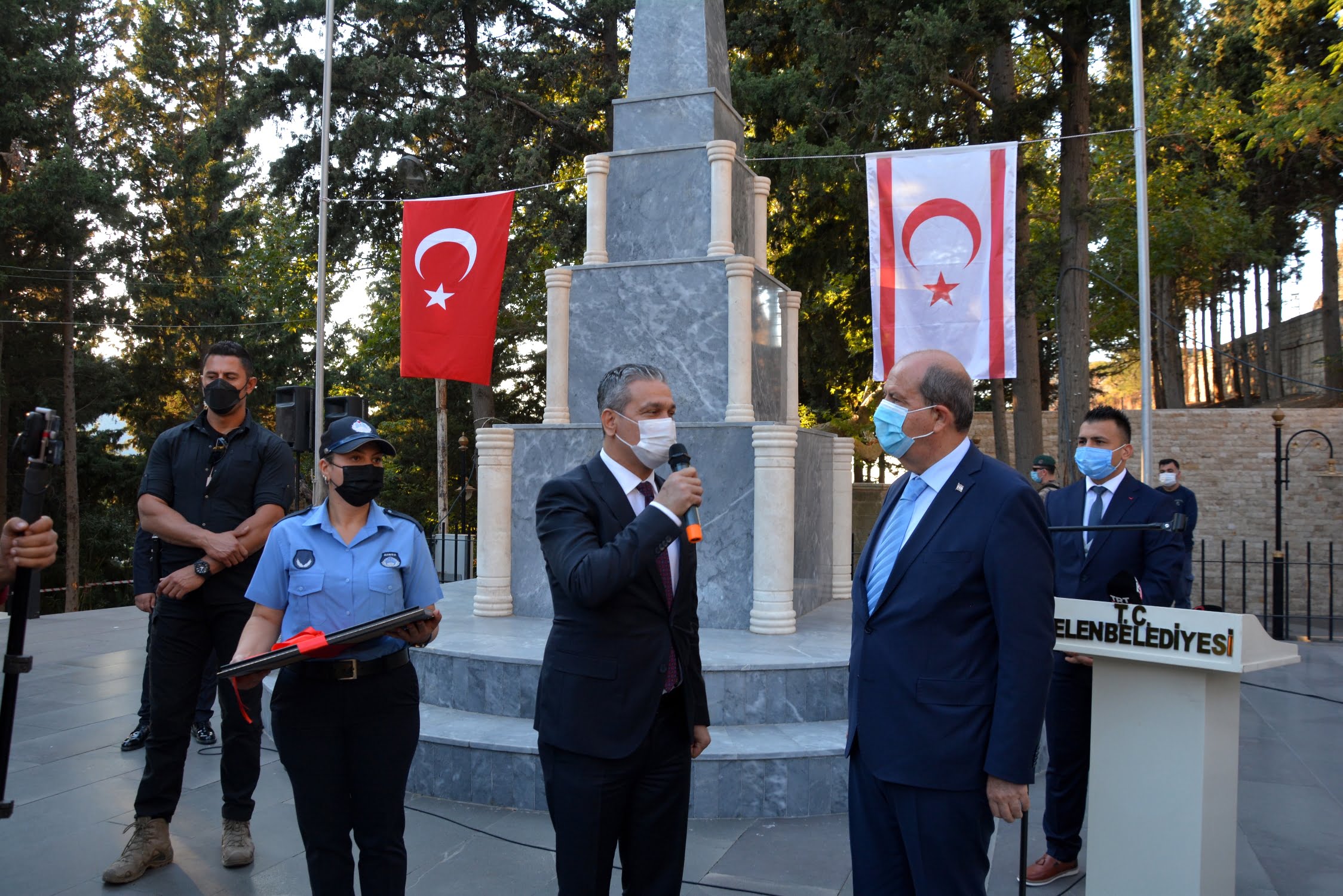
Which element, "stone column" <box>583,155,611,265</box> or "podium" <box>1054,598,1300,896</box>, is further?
"stone column" <box>583,155,611,265</box>

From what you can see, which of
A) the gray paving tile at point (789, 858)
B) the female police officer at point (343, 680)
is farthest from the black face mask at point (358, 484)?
the gray paving tile at point (789, 858)

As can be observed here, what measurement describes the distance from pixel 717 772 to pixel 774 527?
2323 mm

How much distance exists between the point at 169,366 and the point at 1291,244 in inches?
1200

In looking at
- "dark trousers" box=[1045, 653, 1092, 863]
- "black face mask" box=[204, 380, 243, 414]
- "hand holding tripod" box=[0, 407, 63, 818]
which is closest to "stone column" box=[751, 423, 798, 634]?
"dark trousers" box=[1045, 653, 1092, 863]

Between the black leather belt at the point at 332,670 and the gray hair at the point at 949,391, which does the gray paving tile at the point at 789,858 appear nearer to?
the black leather belt at the point at 332,670

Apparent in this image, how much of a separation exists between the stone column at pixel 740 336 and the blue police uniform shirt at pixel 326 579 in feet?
14.9

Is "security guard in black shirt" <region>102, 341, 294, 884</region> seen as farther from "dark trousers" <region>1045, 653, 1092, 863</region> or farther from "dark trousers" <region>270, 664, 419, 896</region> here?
"dark trousers" <region>1045, 653, 1092, 863</region>

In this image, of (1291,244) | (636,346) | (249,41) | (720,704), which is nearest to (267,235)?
(249,41)

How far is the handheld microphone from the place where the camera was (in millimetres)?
2572

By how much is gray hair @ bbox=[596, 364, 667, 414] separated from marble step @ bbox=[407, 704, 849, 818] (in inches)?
109

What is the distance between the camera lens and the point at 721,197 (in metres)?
7.80

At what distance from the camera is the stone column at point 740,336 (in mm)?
7438

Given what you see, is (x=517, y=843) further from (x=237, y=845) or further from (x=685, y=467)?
(x=685, y=467)

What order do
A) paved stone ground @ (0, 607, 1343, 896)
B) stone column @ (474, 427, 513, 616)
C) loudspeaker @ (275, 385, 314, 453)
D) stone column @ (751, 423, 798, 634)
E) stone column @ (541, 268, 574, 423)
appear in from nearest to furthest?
paved stone ground @ (0, 607, 1343, 896) → stone column @ (751, 423, 798, 634) → stone column @ (474, 427, 513, 616) → stone column @ (541, 268, 574, 423) → loudspeaker @ (275, 385, 314, 453)
